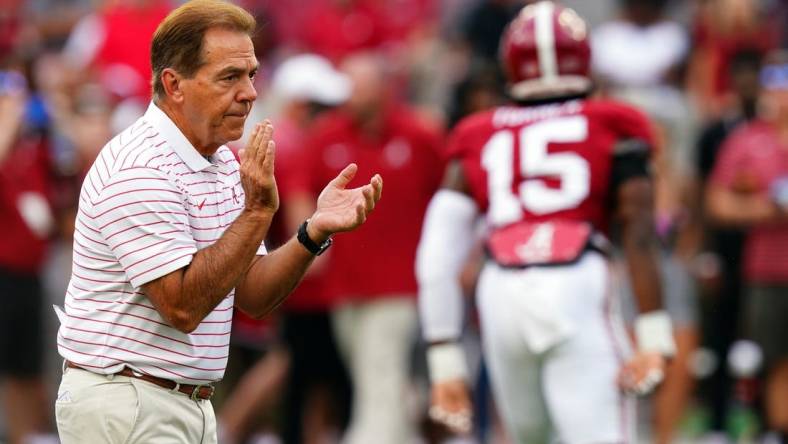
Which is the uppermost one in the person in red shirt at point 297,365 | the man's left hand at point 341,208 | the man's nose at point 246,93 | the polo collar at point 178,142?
the man's nose at point 246,93

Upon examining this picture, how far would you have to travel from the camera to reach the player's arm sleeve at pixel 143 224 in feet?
14.2

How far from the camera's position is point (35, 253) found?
31.8 ft

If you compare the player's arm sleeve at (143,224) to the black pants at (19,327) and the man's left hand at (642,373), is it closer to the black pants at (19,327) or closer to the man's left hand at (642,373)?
the man's left hand at (642,373)

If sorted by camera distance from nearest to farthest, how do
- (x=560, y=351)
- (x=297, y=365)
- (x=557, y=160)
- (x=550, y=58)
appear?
(x=560, y=351) < (x=557, y=160) < (x=550, y=58) < (x=297, y=365)

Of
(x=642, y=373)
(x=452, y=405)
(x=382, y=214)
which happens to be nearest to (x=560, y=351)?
(x=642, y=373)

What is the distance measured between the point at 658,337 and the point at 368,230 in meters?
3.76

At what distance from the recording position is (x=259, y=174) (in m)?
4.43

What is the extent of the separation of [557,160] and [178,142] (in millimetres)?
2256

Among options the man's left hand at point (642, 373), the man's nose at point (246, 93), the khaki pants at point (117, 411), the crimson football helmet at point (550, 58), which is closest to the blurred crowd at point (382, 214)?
the crimson football helmet at point (550, 58)

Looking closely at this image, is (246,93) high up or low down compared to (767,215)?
up

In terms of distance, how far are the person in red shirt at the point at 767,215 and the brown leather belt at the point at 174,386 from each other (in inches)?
222

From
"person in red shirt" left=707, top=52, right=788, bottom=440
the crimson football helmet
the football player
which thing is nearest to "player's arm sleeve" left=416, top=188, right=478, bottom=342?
the football player

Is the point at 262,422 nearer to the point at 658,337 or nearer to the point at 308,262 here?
the point at 658,337

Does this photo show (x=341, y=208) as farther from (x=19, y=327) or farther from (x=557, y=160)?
(x=19, y=327)
